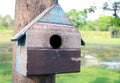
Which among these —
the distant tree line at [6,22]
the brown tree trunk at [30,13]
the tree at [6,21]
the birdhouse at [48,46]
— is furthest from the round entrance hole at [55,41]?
the tree at [6,21]

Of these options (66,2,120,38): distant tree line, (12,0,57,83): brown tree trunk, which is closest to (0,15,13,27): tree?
(66,2,120,38): distant tree line

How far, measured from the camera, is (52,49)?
2094mm

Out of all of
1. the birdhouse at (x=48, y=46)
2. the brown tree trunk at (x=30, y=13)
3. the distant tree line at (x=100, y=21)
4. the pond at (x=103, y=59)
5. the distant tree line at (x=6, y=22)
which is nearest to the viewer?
the birdhouse at (x=48, y=46)

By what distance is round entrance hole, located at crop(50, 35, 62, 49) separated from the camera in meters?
2.20

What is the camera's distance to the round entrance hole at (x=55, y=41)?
7.20ft

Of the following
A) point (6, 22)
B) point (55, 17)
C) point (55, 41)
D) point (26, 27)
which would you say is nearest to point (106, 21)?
point (55, 41)

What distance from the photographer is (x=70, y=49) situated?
220 cm

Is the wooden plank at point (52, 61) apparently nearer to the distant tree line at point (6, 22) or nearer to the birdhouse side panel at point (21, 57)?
the birdhouse side panel at point (21, 57)

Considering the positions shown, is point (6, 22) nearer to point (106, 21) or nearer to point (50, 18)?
point (106, 21)

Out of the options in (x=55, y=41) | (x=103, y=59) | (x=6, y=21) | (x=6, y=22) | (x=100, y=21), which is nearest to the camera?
(x=55, y=41)

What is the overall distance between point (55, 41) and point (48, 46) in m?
0.26

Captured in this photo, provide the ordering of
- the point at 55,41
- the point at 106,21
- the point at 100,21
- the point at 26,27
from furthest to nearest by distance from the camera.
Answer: the point at 100,21 < the point at 106,21 < the point at 55,41 < the point at 26,27

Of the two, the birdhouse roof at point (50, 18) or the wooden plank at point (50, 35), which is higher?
the birdhouse roof at point (50, 18)

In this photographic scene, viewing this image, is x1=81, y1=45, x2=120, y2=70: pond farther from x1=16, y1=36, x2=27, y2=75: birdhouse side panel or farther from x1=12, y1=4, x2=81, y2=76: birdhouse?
x1=16, y1=36, x2=27, y2=75: birdhouse side panel
